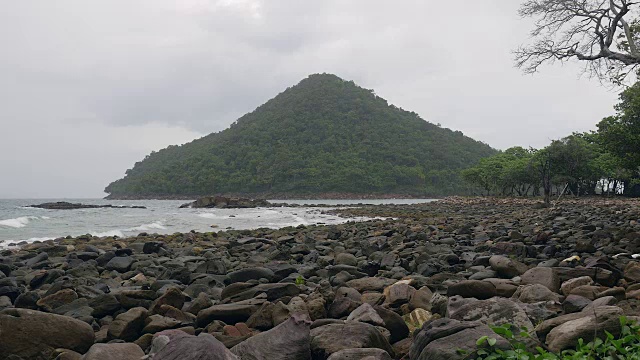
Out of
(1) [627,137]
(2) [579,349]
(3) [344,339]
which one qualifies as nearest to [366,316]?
(3) [344,339]

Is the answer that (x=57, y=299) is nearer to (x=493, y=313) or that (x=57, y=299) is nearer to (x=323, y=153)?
(x=493, y=313)

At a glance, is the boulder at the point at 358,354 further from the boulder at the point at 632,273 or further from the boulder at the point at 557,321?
the boulder at the point at 632,273

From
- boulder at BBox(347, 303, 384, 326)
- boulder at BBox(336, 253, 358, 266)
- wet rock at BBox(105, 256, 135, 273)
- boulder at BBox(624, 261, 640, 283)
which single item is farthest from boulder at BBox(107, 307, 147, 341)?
boulder at BBox(624, 261, 640, 283)

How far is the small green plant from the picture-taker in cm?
299

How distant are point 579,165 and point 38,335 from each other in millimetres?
57205

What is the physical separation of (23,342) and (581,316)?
4.63 metres

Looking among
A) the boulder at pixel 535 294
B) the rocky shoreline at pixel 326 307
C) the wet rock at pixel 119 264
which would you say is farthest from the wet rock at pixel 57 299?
the boulder at pixel 535 294

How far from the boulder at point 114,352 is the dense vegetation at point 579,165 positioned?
19.7 metres

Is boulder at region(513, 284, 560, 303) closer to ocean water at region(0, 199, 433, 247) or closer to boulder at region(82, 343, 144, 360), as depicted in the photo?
boulder at region(82, 343, 144, 360)

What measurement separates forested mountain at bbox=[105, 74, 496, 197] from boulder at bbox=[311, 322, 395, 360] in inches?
4086

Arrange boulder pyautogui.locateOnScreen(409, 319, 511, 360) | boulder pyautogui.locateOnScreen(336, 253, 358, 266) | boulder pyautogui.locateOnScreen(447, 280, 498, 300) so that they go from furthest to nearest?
boulder pyautogui.locateOnScreen(336, 253, 358, 266)
boulder pyautogui.locateOnScreen(447, 280, 498, 300)
boulder pyautogui.locateOnScreen(409, 319, 511, 360)

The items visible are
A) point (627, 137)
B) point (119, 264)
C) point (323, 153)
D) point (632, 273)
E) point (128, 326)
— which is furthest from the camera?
point (323, 153)

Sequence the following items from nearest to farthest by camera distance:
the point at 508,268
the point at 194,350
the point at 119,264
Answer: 1. the point at 194,350
2. the point at 508,268
3. the point at 119,264

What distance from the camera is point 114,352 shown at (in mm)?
3771
